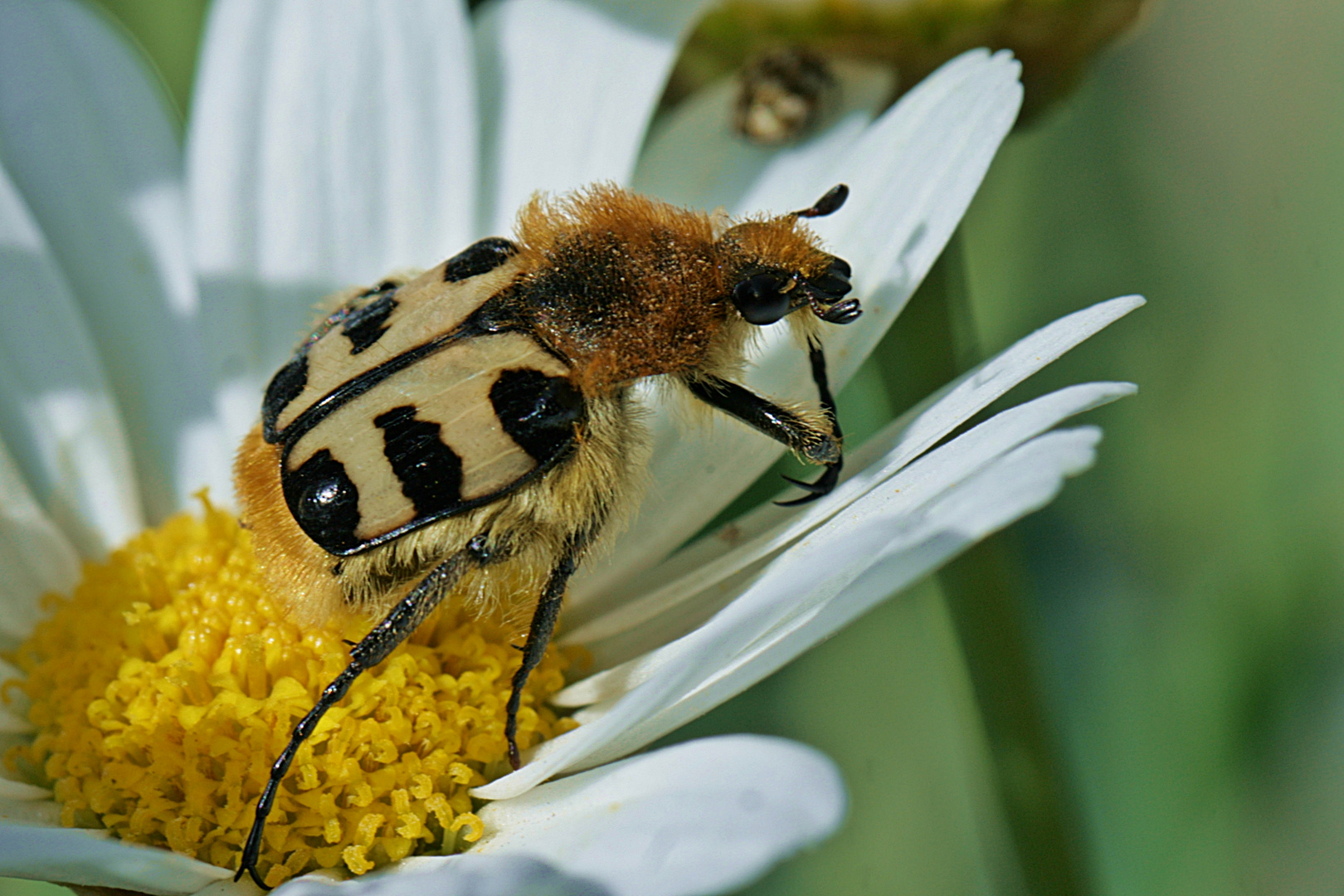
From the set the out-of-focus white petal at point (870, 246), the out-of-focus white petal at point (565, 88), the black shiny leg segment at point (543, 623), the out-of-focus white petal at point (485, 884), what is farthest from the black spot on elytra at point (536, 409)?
the out-of-focus white petal at point (565, 88)

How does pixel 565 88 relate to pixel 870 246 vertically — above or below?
above

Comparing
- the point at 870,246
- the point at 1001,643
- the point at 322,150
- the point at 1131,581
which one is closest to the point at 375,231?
the point at 322,150

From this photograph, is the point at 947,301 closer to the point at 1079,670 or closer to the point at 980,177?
the point at 980,177

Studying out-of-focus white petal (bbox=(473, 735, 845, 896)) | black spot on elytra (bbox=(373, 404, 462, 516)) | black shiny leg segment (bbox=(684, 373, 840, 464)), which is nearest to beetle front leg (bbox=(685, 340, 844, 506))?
black shiny leg segment (bbox=(684, 373, 840, 464))

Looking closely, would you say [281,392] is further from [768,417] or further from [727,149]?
[727,149]

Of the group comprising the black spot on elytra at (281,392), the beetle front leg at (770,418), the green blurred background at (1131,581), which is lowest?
the green blurred background at (1131,581)

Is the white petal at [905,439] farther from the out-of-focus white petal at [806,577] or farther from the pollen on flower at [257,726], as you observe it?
the pollen on flower at [257,726]

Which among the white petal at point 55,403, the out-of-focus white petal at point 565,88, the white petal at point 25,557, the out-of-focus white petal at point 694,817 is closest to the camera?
the out-of-focus white petal at point 694,817

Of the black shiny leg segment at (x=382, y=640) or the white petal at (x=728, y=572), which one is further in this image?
the black shiny leg segment at (x=382, y=640)
